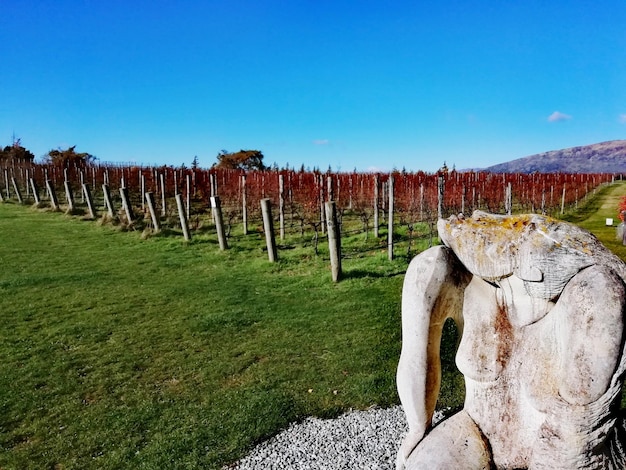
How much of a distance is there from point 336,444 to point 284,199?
1404cm

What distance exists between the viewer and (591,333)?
1.67 meters

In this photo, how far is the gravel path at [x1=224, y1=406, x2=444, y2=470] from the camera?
3799 millimetres

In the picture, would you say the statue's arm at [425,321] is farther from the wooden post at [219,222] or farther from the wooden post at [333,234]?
the wooden post at [219,222]

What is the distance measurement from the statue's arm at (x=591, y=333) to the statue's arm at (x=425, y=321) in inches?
19.7

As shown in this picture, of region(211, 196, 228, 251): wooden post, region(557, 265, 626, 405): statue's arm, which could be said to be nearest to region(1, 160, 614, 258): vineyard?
region(211, 196, 228, 251): wooden post

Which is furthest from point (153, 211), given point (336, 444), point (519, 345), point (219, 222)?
point (519, 345)

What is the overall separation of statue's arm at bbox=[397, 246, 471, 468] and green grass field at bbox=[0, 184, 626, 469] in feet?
7.48

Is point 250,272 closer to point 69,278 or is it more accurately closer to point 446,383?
point 69,278

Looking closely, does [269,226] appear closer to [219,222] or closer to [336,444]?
[219,222]

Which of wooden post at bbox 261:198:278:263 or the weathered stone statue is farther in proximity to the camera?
wooden post at bbox 261:198:278:263

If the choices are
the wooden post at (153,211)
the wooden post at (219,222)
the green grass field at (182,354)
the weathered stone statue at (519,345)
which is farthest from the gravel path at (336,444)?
the wooden post at (153,211)

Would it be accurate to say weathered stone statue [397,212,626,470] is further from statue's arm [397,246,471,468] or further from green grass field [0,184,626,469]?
green grass field [0,184,626,469]

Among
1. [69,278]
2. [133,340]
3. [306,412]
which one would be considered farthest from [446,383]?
[69,278]

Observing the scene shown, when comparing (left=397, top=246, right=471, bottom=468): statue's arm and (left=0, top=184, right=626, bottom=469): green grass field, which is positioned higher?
(left=397, top=246, right=471, bottom=468): statue's arm
